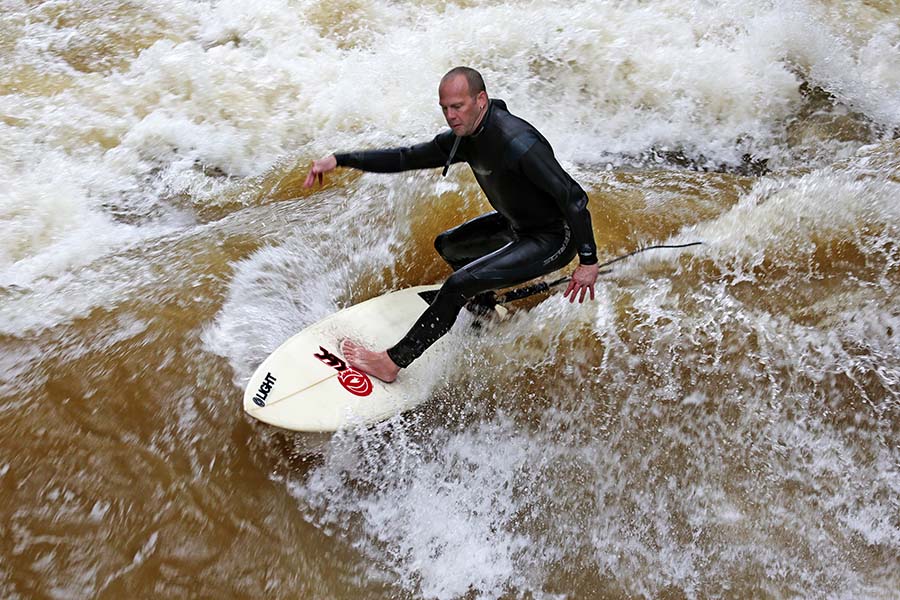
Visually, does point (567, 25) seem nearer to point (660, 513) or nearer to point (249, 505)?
point (660, 513)

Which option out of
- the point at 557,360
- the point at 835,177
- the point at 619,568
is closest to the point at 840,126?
the point at 835,177

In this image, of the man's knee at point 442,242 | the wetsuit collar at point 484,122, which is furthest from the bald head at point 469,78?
the man's knee at point 442,242

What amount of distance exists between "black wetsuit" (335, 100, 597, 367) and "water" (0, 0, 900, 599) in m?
0.48

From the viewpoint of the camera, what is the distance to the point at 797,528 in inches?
120

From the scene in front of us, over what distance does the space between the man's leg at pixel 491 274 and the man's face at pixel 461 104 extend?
Answer: 586 mm

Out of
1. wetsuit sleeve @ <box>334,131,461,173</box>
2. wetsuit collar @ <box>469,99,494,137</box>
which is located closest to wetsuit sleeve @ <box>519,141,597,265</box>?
wetsuit collar @ <box>469,99,494,137</box>

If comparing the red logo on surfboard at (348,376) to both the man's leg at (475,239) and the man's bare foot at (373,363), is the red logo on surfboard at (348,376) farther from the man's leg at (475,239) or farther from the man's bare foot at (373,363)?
the man's leg at (475,239)

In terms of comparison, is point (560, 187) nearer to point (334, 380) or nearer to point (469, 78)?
point (469, 78)

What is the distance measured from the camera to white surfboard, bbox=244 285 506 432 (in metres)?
3.16

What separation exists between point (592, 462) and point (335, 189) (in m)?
2.27

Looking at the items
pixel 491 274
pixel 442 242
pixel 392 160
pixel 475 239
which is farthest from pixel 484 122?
pixel 442 242

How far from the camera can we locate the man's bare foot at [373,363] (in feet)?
11.0

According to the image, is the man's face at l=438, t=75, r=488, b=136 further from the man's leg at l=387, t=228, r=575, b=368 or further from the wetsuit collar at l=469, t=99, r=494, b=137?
the man's leg at l=387, t=228, r=575, b=368

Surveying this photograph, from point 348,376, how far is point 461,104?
135cm
